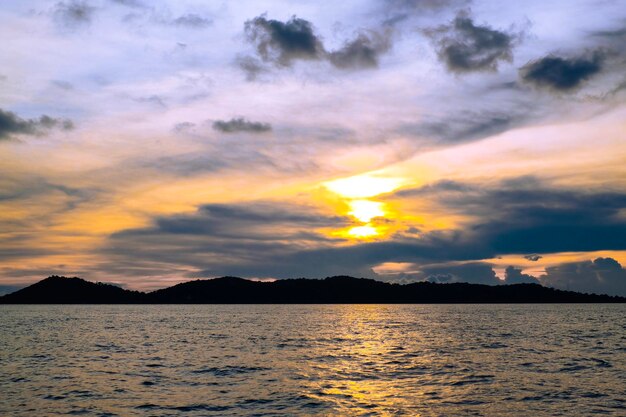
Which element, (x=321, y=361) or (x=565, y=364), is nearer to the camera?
(x=565, y=364)

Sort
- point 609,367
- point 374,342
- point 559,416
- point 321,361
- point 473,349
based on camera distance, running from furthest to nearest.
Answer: point 374,342
point 473,349
point 321,361
point 609,367
point 559,416

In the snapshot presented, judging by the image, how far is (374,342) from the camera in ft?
320

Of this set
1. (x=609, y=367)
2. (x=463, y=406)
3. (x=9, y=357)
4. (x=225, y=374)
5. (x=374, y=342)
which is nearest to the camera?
(x=463, y=406)

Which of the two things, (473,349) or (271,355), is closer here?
(271,355)

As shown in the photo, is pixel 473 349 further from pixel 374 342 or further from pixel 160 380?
pixel 160 380

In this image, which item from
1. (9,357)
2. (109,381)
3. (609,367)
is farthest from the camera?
(9,357)

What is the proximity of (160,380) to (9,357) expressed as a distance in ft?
109

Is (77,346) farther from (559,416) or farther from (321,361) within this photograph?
(559,416)

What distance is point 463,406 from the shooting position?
41312mm

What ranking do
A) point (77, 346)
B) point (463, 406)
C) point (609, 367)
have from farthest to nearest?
point (77, 346) < point (609, 367) < point (463, 406)

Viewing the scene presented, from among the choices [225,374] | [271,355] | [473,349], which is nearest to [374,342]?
[473,349]

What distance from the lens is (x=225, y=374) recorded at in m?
57.9

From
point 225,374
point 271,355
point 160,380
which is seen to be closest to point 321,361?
point 271,355

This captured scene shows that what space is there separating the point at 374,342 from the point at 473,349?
1989cm
